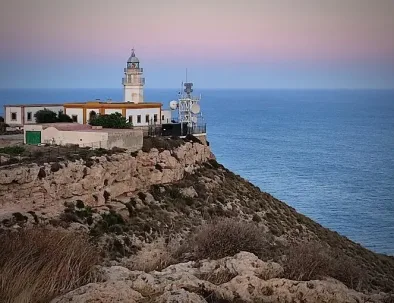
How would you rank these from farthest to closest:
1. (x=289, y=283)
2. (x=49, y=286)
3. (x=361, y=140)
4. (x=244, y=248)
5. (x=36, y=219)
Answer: (x=361, y=140) → (x=36, y=219) → (x=244, y=248) → (x=289, y=283) → (x=49, y=286)

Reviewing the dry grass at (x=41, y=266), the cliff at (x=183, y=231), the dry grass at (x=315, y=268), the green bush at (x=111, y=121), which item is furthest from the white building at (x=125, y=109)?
the dry grass at (x=41, y=266)

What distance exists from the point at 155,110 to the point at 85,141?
33.6 ft

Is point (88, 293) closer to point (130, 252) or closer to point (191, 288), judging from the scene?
point (191, 288)

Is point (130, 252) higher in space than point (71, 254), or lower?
lower

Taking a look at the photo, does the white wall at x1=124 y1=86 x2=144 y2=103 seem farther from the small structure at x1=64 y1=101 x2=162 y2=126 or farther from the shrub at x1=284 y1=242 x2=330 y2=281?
the shrub at x1=284 y1=242 x2=330 y2=281

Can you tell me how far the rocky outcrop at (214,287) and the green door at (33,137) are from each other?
19.3 m

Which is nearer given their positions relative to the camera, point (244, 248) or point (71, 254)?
point (71, 254)

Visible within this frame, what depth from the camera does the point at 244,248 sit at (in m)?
12.4

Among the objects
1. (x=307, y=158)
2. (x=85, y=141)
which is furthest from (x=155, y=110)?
(x=307, y=158)

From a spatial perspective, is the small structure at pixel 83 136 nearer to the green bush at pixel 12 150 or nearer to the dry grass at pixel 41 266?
the green bush at pixel 12 150

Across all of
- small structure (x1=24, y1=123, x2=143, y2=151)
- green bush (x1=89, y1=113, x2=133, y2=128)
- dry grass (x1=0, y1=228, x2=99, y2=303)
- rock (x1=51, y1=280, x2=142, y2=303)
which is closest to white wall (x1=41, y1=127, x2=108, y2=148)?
small structure (x1=24, y1=123, x2=143, y2=151)

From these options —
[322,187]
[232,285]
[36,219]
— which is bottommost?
[322,187]

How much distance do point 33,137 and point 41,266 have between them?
2003cm

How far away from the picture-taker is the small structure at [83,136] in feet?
85.3
